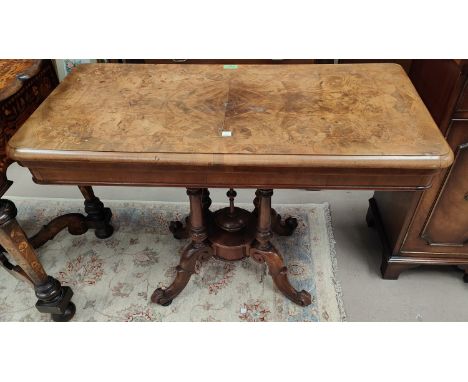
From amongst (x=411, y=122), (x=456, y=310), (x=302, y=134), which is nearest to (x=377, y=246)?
(x=456, y=310)

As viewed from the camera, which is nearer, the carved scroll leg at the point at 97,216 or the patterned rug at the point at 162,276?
the patterned rug at the point at 162,276

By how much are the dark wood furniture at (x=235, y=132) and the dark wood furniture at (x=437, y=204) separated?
0.34 feet

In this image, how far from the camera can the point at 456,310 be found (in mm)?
1422

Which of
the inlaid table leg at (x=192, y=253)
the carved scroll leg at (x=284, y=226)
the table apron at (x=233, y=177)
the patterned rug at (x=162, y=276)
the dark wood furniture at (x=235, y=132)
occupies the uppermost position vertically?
the dark wood furniture at (x=235, y=132)

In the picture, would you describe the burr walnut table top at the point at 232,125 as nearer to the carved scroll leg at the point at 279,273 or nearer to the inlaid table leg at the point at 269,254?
the inlaid table leg at the point at 269,254

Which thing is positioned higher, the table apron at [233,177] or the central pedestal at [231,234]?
the table apron at [233,177]

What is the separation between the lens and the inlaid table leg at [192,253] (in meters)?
1.28

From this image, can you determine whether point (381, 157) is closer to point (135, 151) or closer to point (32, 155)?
point (135, 151)

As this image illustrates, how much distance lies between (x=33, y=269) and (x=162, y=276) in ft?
1.56

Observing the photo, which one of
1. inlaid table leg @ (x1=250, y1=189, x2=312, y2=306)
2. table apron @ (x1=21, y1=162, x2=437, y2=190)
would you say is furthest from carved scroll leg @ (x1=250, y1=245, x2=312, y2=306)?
table apron @ (x1=21, y1=162, x2=437, y2=190)

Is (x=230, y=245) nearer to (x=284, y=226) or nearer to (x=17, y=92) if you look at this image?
(x=284, y=226)

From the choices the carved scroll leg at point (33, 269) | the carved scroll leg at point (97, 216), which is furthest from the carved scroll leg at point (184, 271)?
the carved scroll leg at point (97, 216)

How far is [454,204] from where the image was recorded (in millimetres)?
1292

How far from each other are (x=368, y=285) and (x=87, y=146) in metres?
1.17
